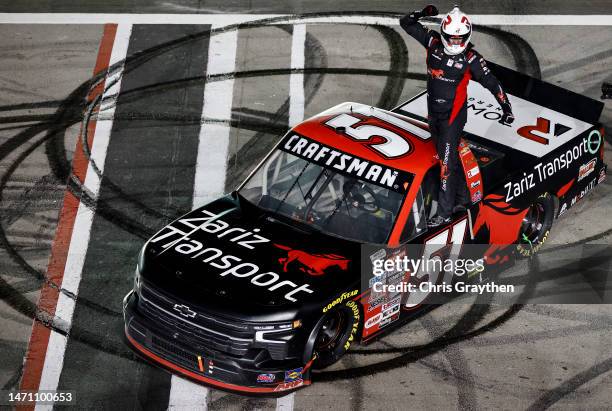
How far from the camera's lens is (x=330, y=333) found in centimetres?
961

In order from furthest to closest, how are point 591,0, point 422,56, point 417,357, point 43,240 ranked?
point 591,0 → point 422,56 → point 43,240 → point 417,357

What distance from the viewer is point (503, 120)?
10883mm

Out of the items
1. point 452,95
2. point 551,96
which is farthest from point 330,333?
point 551,96

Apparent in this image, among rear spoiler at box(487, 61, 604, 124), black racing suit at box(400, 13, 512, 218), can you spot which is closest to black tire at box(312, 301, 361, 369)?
black racing suit at box(400, 13, 512, 218)

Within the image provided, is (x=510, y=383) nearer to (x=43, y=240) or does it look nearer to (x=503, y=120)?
(x=503, y=120)

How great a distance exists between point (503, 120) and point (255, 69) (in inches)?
A: 194

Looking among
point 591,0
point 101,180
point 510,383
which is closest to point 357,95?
point 101,180

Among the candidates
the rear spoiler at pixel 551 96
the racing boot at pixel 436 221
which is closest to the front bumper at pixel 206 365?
the racing boot at pixel 436 221

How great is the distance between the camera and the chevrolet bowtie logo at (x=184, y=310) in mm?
9055

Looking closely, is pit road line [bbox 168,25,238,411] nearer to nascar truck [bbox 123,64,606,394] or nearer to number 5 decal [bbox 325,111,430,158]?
nascar truck [bbox 123,64,606,394]

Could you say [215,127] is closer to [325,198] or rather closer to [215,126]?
[215,126]

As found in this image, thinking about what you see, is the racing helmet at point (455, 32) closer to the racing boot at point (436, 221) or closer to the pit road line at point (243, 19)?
the racing boot at point (436, 221)

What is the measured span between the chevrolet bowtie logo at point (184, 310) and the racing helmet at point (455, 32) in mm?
3480

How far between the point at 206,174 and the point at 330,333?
151 inches
